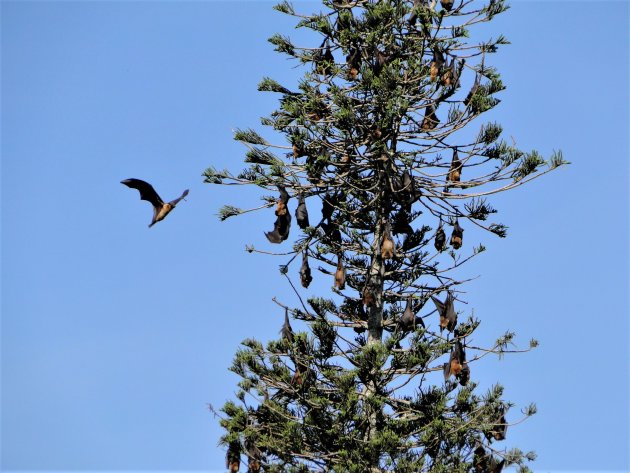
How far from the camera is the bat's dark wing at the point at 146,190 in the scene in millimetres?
20328

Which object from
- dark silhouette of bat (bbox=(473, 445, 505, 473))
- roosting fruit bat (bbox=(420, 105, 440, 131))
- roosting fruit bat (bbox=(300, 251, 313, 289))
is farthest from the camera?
roosting fruit bat (bbox=(420, 105, 440, 131))

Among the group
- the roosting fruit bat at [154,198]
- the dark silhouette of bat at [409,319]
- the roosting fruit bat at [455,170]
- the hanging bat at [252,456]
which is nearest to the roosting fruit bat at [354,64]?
the roosting fruit bat at [455,170]

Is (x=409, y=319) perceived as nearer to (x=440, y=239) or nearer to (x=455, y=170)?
(x=440, y=239)

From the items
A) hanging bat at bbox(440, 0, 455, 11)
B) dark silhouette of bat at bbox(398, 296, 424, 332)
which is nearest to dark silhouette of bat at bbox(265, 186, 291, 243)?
dark silhouette of bat at bbox(398, 296, 424, 332)

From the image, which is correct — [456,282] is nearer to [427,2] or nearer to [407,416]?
[407,416]

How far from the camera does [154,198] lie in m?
20.6

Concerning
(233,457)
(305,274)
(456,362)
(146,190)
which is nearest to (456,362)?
(456,362)

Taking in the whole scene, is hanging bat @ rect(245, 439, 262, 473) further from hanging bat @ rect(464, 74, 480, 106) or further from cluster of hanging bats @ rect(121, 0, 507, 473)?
hanging bat @ rect(464, 74, 480, 106)

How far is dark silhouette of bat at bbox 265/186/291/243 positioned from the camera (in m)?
21.1

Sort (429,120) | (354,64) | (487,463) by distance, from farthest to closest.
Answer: (354,64), (429,120), (487,463)

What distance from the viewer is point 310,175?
71.0ft

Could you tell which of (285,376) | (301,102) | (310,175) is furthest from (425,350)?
(301,102)

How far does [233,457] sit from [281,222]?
4491mm

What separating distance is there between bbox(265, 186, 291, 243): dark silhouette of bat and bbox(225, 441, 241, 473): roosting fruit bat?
158 inches
